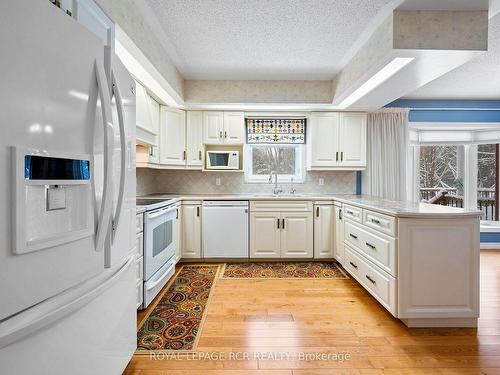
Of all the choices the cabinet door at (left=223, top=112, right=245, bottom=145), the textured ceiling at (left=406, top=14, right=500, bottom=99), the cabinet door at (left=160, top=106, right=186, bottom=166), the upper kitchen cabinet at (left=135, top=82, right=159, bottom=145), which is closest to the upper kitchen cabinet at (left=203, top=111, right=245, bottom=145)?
the cabinet door at (left=223, top=112, right=245, bottom=145)

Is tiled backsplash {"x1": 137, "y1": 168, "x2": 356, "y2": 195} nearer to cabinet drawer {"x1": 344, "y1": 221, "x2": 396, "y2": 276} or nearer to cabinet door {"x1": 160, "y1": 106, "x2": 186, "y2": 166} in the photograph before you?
cabinet door {"x1": 160, "y1": 106, "x2": 186, "y2": 166}

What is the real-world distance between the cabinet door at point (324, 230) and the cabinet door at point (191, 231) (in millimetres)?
1614

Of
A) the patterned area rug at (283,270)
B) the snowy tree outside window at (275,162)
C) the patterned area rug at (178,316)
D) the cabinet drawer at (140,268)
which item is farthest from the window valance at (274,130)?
the cabinet drawer at (140,268)

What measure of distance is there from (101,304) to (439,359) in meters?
2.06

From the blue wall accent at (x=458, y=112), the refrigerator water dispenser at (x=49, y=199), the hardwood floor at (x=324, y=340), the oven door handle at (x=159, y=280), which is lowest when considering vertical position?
the hardwood floor at (x=324, y=340)

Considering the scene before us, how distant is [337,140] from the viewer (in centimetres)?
400

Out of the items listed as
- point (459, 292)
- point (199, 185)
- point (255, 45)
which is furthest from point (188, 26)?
point (459, 292)

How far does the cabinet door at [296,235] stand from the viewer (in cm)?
374

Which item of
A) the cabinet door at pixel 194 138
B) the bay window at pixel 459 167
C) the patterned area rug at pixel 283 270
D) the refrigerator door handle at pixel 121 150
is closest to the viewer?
the refrigerator door handle at pixel 121 150

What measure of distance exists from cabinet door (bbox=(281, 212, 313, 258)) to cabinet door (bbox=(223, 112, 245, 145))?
132 cm

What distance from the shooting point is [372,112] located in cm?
414

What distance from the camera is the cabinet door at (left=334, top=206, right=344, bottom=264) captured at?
3.41 metres

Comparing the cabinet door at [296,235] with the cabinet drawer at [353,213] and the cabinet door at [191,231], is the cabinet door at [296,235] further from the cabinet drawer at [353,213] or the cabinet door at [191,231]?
the cabinet door at [191,231]

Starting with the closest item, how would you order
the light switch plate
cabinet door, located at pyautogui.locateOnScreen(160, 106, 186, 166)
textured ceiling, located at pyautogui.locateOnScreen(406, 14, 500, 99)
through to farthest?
the light switch plate
textured ceiling, located at pyautogui.locateOnScreen(406, 14, 500, 99)
cabinet door, located at pyautogui.locateOnScreen(160, 106, 186, 166)
